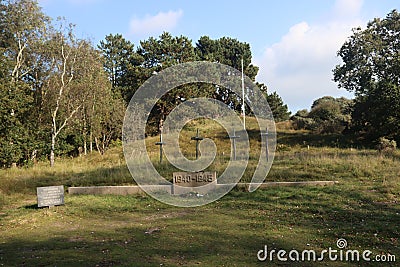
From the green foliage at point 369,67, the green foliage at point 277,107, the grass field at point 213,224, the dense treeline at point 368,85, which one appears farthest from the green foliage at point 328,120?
the grass field at point 213,224

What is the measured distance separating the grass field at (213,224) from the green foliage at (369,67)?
1305 cm

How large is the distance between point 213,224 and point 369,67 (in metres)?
26.9

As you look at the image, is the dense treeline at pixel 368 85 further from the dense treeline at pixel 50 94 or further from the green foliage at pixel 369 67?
the dense treeline at pixel 50 94

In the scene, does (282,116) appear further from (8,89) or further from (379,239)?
(379,239)

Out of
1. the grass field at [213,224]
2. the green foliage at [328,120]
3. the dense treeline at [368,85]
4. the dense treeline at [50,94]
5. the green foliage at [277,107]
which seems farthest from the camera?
the green foliage at [277,107]

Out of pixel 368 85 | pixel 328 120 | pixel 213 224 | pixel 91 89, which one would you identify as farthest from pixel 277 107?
pixel 213 224

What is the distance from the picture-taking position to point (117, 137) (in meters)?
31.7

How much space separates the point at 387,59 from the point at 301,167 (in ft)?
62.9

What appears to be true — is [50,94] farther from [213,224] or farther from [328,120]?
[328,120]

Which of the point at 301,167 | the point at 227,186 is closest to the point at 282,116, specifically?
the point at 301,167

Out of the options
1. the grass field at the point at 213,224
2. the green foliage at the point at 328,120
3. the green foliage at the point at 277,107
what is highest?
the green foliage at the point at 277,107

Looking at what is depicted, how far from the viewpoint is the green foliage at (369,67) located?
26.1 m

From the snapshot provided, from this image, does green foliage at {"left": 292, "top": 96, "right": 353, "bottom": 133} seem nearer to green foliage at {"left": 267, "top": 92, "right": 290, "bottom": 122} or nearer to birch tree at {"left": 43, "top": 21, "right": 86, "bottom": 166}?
green foliage at {"left": 267, "top": 92, "right": 290, "bottom": 122}

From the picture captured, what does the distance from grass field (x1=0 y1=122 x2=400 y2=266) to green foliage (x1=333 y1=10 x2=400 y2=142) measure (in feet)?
42.8
